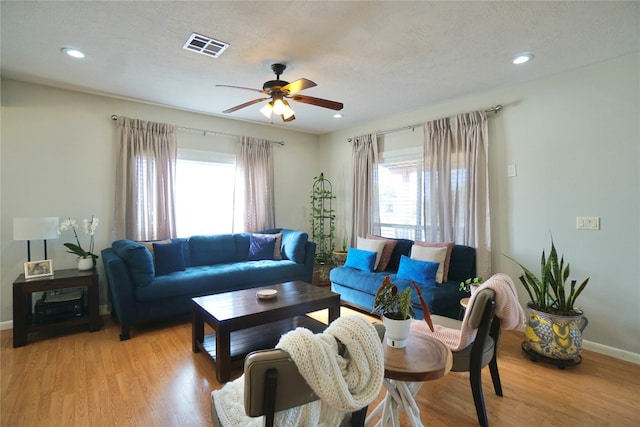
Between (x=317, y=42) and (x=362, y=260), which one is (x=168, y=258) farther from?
(x=317, y=42)

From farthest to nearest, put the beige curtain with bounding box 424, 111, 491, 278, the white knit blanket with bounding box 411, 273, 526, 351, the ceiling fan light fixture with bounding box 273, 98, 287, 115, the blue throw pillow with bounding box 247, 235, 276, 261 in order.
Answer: the blue throw pillow with bounding box 247, 235, 276, 261
the beige curtain with bounding box 424, 111, 491, 278
the ceiling fan light fixture with bounding box 273, 98, 287, 115
the white knit blanket with bounding box 411, 273, 526, 351

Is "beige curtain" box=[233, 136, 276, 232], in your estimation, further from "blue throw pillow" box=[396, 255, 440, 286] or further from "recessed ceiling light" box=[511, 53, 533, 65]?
"recessed ceiling light" box=[511, 53, 533, 65]

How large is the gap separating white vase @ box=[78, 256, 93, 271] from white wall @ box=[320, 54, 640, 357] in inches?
176

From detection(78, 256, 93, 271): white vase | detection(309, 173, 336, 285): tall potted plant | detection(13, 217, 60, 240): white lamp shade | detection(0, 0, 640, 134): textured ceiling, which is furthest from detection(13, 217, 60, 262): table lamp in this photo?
detection(309, 173, 336, 285): tall potted plant

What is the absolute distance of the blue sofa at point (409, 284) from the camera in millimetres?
3059

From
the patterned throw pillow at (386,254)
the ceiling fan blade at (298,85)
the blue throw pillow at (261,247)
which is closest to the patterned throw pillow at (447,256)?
the patterned throw pillow at (386,254)

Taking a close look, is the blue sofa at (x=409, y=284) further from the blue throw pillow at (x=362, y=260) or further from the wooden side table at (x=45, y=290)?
the wooden side table at (x=45, y=290)

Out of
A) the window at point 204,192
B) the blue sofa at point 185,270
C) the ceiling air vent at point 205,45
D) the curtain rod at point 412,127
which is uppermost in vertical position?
the ceiling air vent at point 205,45

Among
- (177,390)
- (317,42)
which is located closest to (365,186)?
(317,42)

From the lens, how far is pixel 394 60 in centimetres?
274

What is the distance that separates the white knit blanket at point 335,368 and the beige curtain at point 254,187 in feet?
12.3

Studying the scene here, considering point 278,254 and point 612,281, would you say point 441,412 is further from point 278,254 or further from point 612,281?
point 278,254

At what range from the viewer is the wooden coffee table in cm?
229

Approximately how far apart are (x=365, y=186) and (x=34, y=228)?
3.92 metres
